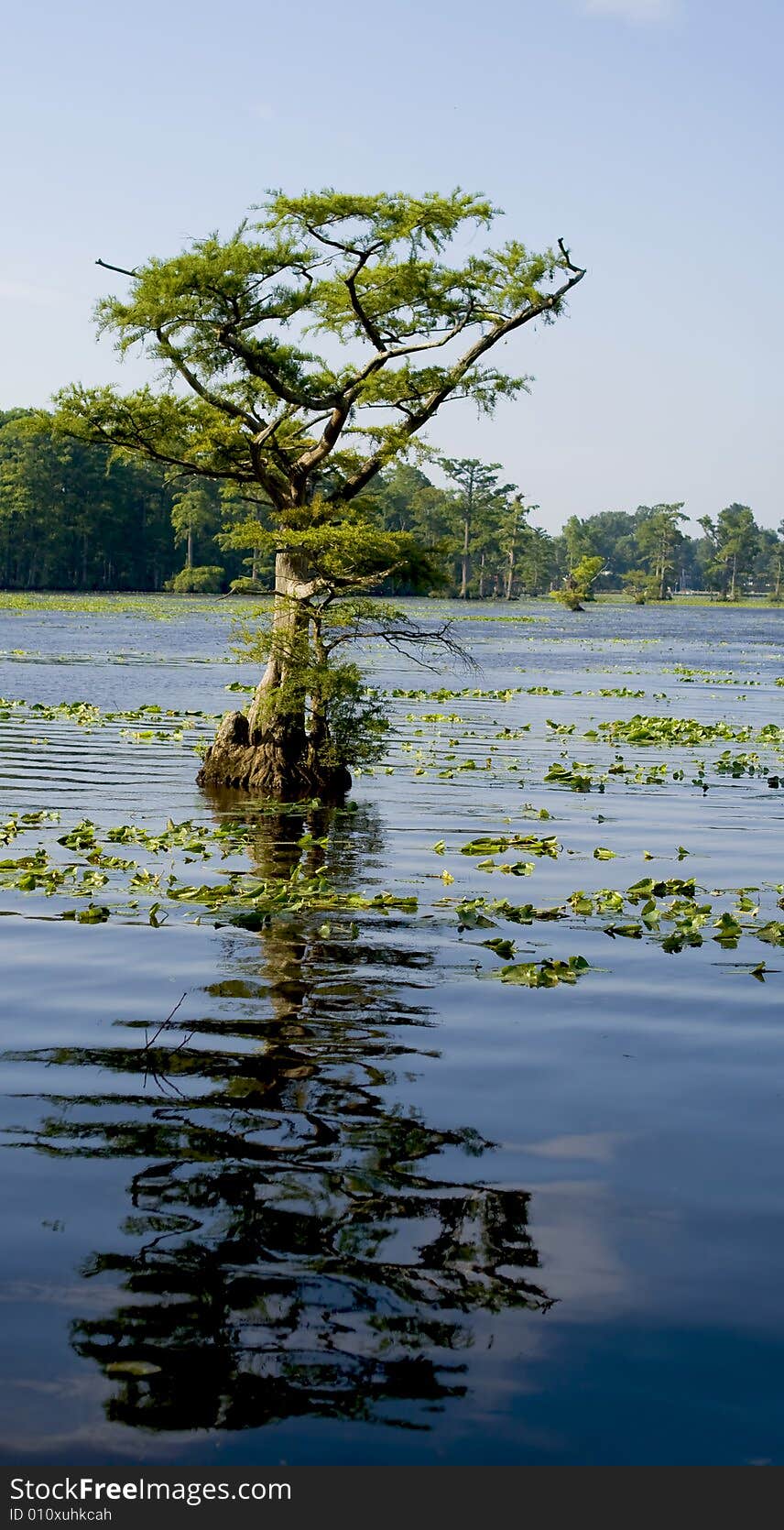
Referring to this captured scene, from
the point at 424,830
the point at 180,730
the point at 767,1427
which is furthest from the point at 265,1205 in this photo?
the point at 180,730

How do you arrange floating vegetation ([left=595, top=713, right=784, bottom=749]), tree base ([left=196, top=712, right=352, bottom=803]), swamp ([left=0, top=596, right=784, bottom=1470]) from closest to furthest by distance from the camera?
swamp ([left=0, top=596, right=784, bottom=1470]) → tree base ([left=196, top=712, right=352, bottom=803]) → floating vegetation ([left=595, top=713, right=784, bottom=749])

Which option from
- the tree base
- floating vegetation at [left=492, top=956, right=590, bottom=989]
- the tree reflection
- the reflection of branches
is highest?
the tree base

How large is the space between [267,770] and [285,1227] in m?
15.8

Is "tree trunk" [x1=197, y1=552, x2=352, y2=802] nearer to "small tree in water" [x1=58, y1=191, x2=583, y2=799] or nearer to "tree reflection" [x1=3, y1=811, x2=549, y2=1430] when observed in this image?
"small tree in water" [x1=58, y1=191, x2=583, y2=799]

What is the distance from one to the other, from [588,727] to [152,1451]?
30.7 metres

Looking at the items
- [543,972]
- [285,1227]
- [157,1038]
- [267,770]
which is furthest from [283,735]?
[285,1227]

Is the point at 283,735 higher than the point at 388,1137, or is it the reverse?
the point at 283,735

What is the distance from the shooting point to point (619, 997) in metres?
11.1

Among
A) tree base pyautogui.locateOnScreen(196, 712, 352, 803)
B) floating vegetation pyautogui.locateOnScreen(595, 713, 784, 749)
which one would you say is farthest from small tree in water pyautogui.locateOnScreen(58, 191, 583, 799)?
floating vegetation pyautogui.locateOnScreen(595, 713, 784, 749)

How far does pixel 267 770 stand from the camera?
72.8 ft

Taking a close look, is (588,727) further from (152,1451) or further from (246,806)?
(152,1451)

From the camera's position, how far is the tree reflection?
17.7 ft

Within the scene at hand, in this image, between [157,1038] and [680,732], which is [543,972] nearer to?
[157,1038]

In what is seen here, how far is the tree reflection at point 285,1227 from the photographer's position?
17.7ft
